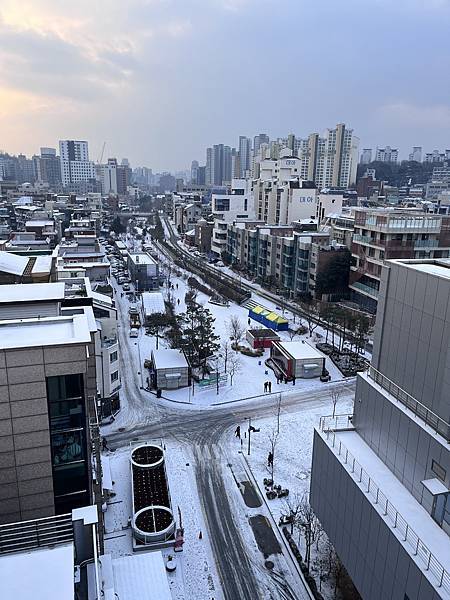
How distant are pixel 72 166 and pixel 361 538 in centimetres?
18131

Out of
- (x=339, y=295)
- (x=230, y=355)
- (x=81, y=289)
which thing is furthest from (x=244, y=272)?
(x=81, y=289)

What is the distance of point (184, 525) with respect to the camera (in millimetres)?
14773

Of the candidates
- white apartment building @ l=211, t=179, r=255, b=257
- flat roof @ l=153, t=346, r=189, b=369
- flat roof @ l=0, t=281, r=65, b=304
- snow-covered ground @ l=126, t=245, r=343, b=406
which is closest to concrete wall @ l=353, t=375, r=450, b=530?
flat roof @ l=0, t=281, r=65, b=304

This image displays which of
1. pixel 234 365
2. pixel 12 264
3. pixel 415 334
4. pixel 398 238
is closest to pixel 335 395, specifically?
pixel 234 365

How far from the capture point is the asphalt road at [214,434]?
12.9 meters

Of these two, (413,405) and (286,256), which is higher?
(413,405)

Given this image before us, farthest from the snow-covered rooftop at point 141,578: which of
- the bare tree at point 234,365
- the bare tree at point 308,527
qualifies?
the bare tree at point 234,365

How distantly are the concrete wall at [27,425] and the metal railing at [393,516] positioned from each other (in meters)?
6.76

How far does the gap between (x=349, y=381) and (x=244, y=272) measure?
1222 inches

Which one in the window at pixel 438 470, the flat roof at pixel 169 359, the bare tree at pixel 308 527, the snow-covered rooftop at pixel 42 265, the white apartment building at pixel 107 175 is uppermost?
the white apartment building at pixel 107 175

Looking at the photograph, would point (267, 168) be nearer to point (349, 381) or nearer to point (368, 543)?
point (349, 381)

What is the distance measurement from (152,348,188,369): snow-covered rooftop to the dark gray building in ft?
44.3

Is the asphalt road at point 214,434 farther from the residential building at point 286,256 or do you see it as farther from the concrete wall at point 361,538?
the residential building at point 286,256

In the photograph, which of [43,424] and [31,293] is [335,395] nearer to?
[31,293]
